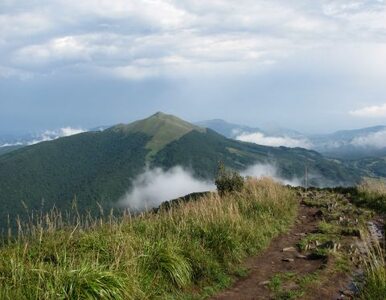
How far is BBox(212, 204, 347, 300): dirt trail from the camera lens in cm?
936

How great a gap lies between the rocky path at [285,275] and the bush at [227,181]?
8.47 metres

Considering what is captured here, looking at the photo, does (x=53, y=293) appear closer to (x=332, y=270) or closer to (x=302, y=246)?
(x=332, y=270)

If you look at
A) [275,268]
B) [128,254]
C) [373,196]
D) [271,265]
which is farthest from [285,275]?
[373,196]

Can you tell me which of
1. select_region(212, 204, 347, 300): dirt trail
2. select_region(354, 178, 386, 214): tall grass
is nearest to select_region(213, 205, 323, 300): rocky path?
select_region(212, 204, 347, 300): dirt trail

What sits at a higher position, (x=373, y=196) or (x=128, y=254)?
(x=128, y=254)

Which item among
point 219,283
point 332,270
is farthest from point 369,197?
point 219,283

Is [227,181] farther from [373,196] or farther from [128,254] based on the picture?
[128,254]

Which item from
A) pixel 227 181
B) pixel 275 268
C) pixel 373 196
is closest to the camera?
pixel 275 268

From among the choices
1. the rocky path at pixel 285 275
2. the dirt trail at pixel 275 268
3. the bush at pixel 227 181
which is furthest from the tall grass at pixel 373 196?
the rocky path at pixel 285 275

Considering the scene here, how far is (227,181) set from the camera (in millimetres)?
23828

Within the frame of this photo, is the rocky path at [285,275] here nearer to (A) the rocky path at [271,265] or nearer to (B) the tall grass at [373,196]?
(A) the rocky path at [271,265]

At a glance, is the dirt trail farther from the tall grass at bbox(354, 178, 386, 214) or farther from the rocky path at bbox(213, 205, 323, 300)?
the tall grass at bbox(354, 178, 386, 214)

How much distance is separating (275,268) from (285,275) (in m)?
0.80

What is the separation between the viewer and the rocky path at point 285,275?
919 centimetres
